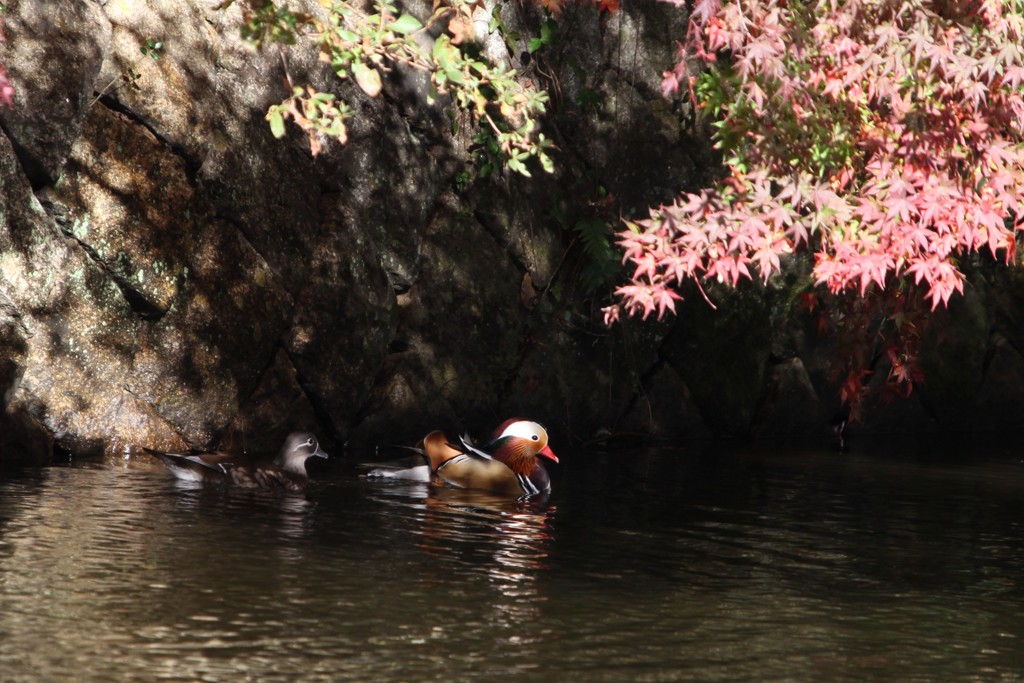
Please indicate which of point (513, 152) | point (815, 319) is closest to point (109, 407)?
point (513, 152)

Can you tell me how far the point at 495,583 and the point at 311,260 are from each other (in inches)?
256

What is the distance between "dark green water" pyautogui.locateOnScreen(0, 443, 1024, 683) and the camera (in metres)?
6.14

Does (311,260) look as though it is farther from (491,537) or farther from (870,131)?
(870,131)

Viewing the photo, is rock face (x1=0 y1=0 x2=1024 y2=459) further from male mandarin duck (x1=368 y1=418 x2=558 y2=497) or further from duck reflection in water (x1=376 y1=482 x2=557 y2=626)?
duck reflection in water (x1=376 y1=482 x2=557 y2=626)

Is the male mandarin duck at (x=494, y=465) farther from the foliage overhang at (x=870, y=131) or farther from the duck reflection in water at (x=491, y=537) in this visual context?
the foliage overhang at (x=870, y=131)

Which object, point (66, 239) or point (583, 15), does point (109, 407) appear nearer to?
point (66, 239)

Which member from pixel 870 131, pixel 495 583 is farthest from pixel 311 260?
pixel 495 583

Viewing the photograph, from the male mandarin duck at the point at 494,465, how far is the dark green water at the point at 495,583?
11.7 inches

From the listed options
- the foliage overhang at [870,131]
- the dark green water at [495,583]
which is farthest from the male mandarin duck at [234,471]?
the foliage overhang at [870,131]

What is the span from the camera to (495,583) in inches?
304

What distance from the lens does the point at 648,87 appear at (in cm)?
1625

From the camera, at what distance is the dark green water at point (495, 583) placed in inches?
242

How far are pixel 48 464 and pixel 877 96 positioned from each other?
275 inches

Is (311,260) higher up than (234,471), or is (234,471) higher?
(311,260)
